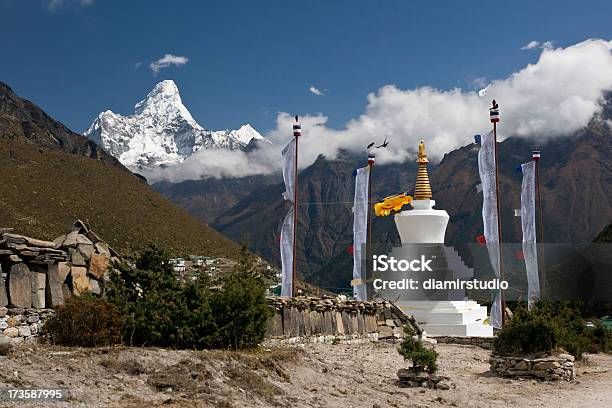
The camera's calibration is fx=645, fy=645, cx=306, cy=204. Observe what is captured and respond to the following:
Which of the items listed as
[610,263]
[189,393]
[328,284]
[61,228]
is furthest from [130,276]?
[328,284]

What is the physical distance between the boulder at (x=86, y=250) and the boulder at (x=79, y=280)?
33cm

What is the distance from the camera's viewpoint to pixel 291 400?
10.1 meters

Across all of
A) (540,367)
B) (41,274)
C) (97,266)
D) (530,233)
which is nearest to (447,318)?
(530,233)

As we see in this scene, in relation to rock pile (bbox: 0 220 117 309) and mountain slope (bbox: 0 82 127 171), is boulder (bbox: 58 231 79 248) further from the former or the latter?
mountain slope (bbox: 0 82 127 171)

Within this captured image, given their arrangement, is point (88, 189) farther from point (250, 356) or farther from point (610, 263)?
point (250, 356)

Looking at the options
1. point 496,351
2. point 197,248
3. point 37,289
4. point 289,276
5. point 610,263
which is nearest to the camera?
point 37,289

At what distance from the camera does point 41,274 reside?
1314 cm

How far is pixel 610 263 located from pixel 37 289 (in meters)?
48.6

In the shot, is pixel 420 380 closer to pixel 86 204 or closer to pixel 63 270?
pixel 63 270

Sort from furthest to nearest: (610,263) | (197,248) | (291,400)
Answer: (197,248)
(610,263)
(291,400)

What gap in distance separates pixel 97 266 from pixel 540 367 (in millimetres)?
10442

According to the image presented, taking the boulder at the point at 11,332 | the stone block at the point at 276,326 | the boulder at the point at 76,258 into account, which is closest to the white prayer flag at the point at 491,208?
the stone block at the point at 276,326

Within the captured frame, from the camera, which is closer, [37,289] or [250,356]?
[250,356]

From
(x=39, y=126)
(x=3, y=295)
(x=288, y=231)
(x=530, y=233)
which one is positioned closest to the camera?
(x=3, y=295)
